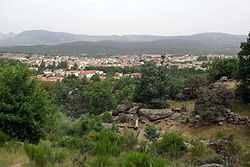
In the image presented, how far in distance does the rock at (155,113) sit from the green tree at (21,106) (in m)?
9.02

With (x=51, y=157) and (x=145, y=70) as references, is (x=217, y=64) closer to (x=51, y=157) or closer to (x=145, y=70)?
(x=145, y=70)

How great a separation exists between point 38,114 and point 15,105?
3.31 ft

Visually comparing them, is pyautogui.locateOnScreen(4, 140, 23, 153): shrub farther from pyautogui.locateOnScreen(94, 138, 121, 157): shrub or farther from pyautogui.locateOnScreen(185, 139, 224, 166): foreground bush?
pyautogui.locateOnScreen(185, 139, 224, 166): foreground bush

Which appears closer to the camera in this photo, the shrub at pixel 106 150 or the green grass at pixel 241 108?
the shrub at pixel 106 150

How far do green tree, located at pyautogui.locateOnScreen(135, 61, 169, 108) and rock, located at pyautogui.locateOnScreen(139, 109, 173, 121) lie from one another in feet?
3.43

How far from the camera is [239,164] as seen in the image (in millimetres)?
5691

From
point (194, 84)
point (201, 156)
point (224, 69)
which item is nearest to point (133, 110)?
point (194, 84)

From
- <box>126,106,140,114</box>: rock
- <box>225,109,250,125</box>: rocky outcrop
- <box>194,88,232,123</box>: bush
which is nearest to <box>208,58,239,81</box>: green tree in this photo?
<box>194,88,232,123</box>: bush

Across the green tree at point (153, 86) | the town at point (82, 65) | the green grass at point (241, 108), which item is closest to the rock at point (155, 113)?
the green tree at point (153, 86)

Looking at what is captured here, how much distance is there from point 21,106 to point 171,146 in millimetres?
6089

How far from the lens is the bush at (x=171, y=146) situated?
667cm

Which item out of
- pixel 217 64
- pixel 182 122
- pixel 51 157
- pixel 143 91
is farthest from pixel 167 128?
pixel 217 64

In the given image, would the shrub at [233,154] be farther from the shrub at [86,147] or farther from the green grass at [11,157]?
the green grass at [11,157]

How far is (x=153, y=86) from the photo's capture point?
52.8 ft
